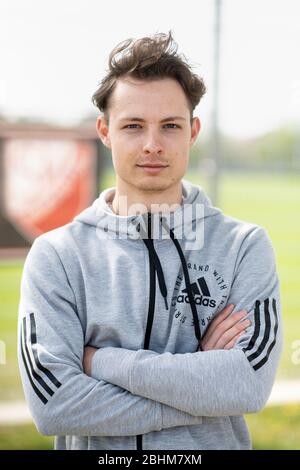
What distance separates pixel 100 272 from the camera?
194 cm

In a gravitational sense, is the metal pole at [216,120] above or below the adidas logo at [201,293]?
above

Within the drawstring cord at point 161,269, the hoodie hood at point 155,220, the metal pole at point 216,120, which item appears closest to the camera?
the drawstring cord at point 161,269

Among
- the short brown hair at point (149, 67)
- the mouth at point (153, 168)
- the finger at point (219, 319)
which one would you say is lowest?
A: the finger at point (219, 319)

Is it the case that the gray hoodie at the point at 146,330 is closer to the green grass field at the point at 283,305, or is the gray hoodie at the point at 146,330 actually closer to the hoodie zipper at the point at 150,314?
the hoodie zipper at the point at 150,314

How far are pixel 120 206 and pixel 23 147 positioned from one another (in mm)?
2701

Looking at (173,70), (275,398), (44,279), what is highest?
(173,70)

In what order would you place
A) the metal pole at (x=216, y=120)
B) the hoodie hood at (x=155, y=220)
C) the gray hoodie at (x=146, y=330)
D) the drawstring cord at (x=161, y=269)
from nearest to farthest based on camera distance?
Result: the gray hoodie at (x=146, y=330) < the drawstring cord at (x=161, y=269) < the hoodie hood at (x=155, y=220) < the metal pole at (x=216, y=120)

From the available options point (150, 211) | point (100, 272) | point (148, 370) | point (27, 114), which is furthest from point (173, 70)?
point (27, 114)

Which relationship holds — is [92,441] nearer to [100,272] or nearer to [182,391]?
[182,391]

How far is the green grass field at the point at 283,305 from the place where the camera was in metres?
3.86

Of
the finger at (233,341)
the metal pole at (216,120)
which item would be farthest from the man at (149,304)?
the metal pole at (216,120)

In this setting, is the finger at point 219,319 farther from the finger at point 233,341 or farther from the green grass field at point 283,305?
the green grass field at point 283,305

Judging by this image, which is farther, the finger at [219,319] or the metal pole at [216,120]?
the metal pole at [216,120]

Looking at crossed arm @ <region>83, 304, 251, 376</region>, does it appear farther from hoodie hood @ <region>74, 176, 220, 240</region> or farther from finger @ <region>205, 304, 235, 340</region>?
hoodie hood @ <region>74, 176, 220, 240</region>
